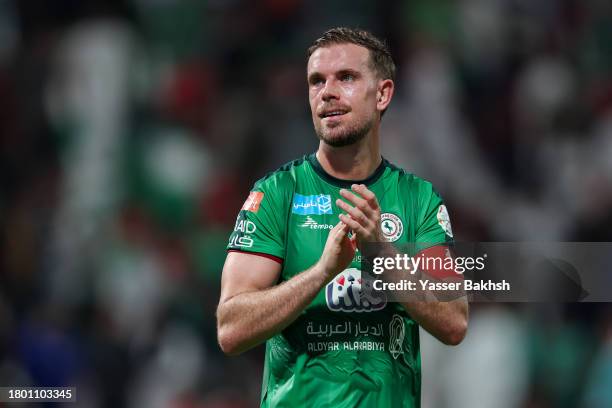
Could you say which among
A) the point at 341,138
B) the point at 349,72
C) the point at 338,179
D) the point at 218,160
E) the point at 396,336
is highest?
the point at 218,160

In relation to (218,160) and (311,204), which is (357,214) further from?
(218,160)

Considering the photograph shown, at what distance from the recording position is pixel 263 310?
172 inches

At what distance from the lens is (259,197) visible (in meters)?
4.78

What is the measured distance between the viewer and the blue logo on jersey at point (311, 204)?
4.76 meters

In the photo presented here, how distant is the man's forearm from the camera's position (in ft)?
14.0

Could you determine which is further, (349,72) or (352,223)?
(349,72)

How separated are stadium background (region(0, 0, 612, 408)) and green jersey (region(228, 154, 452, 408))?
3558mm

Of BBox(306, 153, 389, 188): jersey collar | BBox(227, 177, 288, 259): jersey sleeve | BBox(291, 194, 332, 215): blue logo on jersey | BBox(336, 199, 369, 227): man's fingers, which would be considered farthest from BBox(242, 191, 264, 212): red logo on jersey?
BBox(336, 199, 369, 227): man's fingers

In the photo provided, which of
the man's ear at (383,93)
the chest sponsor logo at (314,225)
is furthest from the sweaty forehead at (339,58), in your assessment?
the chest sponsor logo at (314,225)

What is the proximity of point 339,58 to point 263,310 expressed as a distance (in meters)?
1.23

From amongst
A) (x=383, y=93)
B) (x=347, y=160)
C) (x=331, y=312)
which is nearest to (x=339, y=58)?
(x=383, y=93)

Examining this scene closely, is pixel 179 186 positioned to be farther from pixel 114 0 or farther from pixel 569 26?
pixel 569 26

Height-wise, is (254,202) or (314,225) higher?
(254,202)

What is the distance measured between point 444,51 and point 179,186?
2.91 metres
